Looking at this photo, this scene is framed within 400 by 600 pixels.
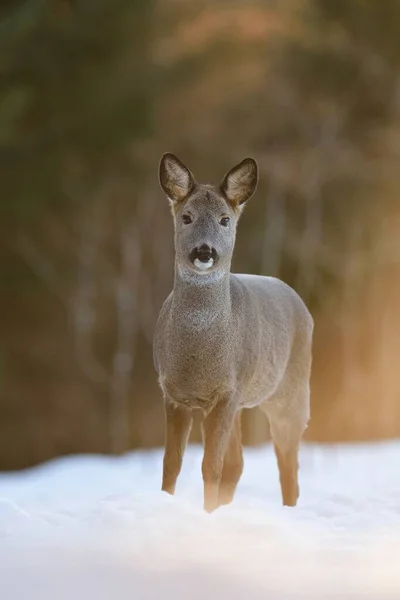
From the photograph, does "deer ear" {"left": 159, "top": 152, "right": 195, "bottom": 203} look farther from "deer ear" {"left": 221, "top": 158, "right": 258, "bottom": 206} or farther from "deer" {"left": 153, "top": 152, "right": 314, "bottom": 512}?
"deer ear" {"left": 221, "top": 158, "right": 258, "bottom": 206}

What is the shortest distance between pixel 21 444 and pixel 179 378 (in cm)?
1414

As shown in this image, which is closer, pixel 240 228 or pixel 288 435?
pixel 288 435

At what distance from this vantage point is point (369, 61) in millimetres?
19250

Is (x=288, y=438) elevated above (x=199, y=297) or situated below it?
below

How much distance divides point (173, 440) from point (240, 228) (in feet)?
47.1

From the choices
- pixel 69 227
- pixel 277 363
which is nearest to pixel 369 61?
pixel 69 227

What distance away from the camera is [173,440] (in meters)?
5.95

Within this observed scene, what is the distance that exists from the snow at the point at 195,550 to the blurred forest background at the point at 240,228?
1277 centimetres

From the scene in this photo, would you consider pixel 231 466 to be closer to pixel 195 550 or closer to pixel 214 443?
pixel 214 443

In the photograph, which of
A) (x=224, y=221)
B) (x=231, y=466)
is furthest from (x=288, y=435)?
(x=224, y=221)

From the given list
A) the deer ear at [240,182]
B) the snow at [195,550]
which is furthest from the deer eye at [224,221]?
the snow at [195,550]

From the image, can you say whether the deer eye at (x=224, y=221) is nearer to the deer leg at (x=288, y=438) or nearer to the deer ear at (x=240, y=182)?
the deer ear at (x=240, y=182)

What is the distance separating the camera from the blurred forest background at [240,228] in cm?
1895

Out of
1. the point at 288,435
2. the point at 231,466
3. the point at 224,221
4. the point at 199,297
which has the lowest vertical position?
the point at 231,466
